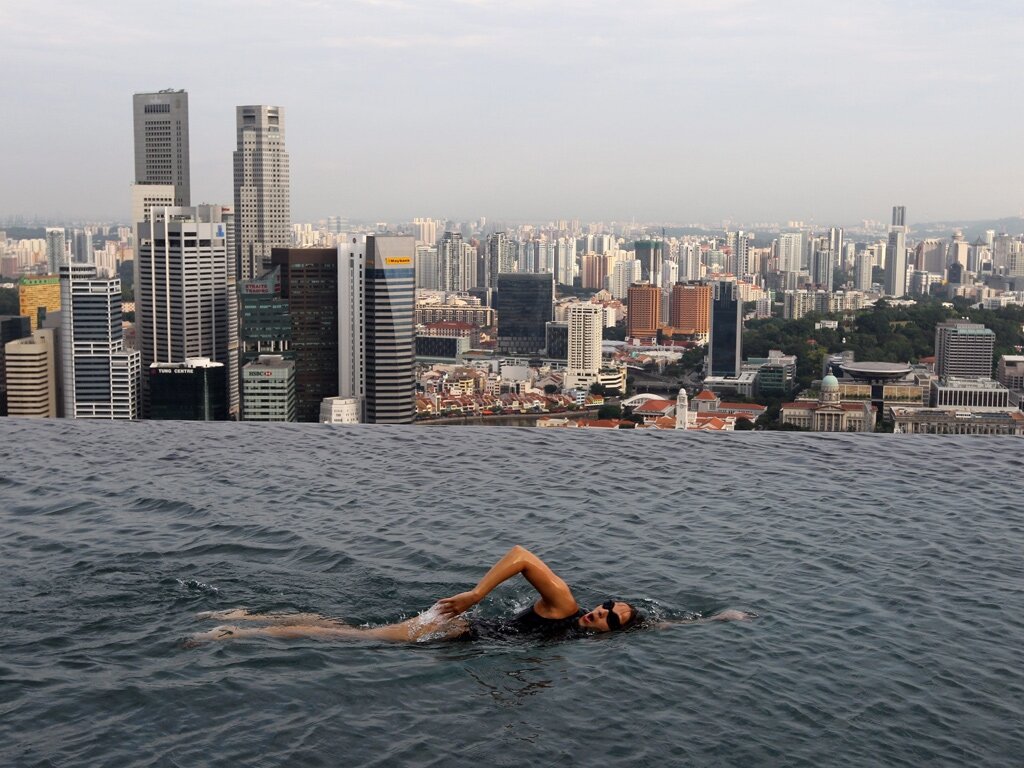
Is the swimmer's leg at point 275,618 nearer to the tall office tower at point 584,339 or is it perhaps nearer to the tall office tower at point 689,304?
the tall office tower at point 584,339

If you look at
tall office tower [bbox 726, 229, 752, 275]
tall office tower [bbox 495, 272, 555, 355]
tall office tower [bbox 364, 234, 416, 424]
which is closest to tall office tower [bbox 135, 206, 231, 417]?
tall office tower [bbox 364, 234, 416, 424]

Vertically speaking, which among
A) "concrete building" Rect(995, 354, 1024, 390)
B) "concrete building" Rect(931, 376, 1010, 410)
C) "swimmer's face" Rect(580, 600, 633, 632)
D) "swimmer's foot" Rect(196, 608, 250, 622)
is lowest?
"concrete building" Rect(931, 376, 1010, 410)

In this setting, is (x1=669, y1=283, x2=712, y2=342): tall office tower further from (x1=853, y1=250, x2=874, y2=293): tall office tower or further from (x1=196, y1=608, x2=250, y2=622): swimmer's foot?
(x1=196, y1=608, x2=250, y2=622): swimmer's foot

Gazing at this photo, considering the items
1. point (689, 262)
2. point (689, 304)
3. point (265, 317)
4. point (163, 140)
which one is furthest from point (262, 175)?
point (689, 262)

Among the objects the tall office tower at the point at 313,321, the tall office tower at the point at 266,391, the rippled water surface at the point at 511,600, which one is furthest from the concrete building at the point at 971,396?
the rippled water surface at the point at 511,600

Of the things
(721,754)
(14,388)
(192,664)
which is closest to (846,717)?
Answer: (721,754)

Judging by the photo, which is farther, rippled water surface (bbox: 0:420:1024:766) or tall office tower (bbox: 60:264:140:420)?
tall office tower (bbox: 60:264:140:420)

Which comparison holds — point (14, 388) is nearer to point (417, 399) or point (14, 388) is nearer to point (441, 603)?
point (417, 399)
